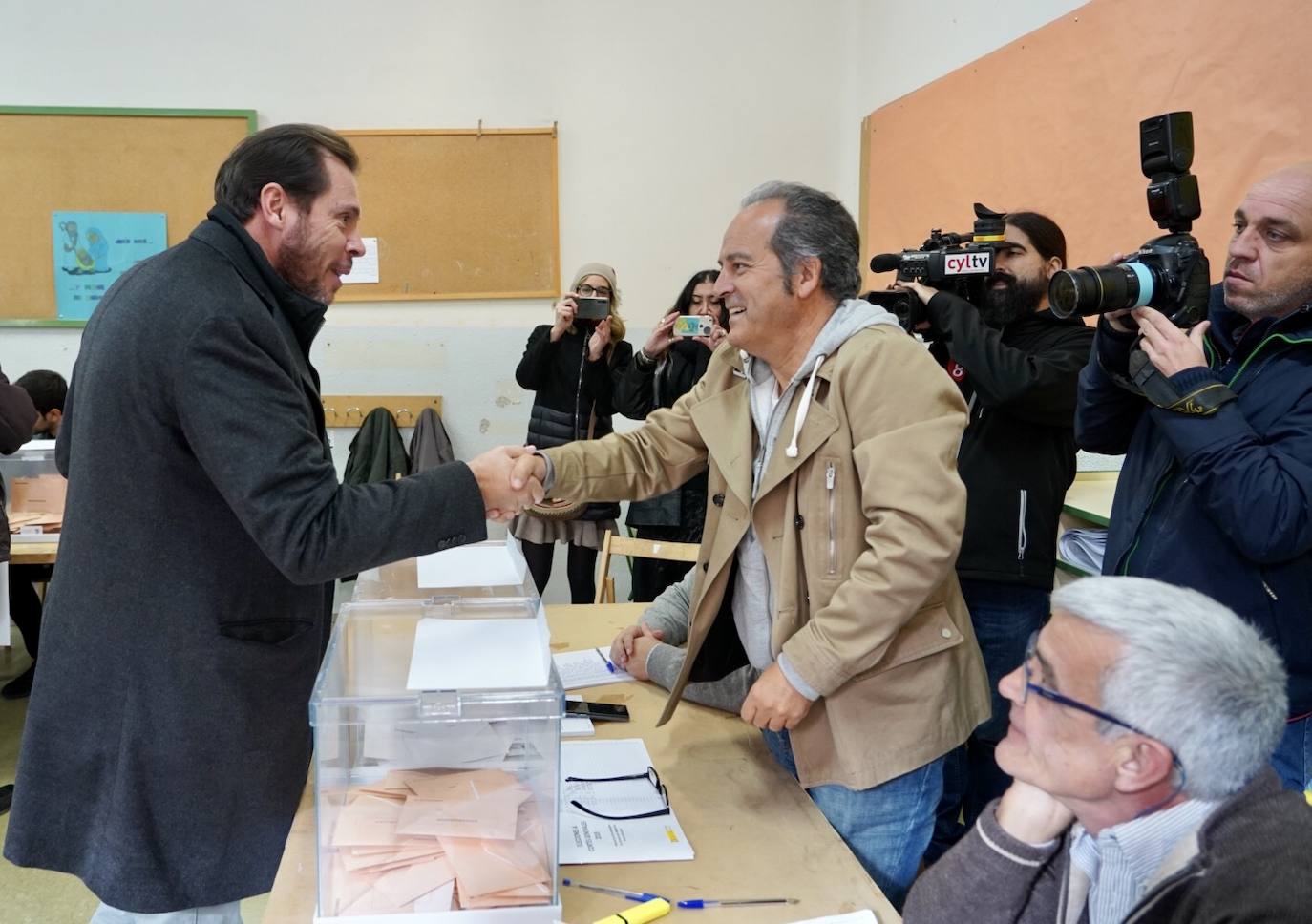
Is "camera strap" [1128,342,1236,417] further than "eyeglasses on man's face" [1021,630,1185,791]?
Yes

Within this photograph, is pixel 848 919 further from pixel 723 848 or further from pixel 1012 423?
pixel 1012 423

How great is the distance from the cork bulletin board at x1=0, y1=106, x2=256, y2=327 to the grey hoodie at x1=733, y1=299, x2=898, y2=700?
153 inches

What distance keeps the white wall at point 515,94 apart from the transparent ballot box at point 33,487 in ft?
4.53

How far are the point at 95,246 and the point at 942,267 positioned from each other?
407 cm

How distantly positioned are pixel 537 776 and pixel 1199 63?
2510mm

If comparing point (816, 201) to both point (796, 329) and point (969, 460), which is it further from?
point (969, 460)

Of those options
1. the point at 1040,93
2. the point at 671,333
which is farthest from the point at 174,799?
the point at 1040,93

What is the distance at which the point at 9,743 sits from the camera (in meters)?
3.46

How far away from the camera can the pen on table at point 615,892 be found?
1.21 meters

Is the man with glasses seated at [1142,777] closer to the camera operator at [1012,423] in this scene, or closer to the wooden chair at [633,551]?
the camera operator at [1012,423]

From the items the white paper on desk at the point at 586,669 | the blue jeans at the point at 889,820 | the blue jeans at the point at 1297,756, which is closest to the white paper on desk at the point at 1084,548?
the blue jeans at the point at 1297,756

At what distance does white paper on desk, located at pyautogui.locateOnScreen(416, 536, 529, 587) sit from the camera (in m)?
1.53

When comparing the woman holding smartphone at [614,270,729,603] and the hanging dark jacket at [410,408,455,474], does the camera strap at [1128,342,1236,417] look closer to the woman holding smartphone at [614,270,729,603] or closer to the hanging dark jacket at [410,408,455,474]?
the woman holding smartphone at [614,270,729,603]

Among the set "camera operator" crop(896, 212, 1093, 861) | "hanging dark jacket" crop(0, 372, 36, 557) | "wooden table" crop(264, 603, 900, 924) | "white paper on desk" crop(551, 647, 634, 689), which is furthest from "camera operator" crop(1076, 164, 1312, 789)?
"hanging dark jacket" crop(0, 372, 36, 557)
